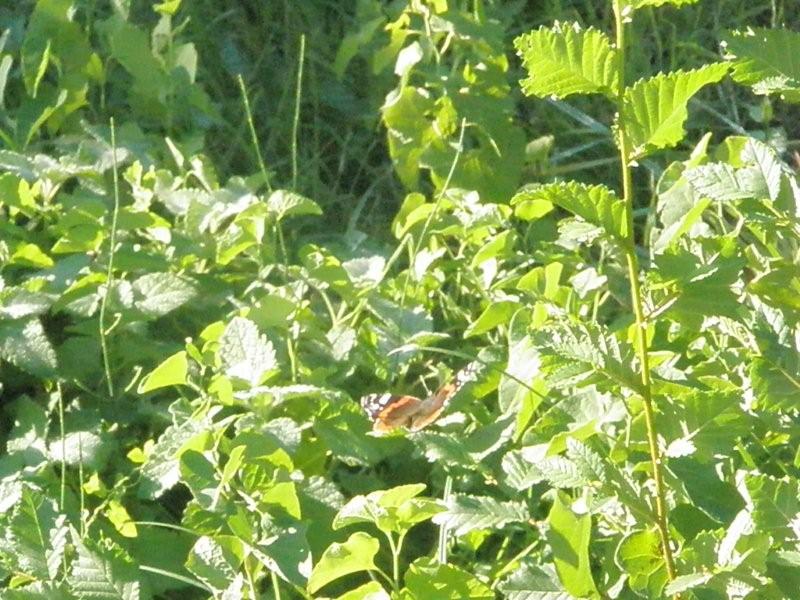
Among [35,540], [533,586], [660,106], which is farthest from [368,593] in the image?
[660,106]

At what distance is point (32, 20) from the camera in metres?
2.46

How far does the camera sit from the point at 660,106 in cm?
114

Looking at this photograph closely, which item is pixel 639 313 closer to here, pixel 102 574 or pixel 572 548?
pixel 572 548

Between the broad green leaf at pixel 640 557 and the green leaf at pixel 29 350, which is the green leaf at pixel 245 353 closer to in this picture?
the green leaf at pixel 29 350

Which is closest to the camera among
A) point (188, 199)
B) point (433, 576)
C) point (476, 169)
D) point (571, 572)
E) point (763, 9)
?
point (571, 572)

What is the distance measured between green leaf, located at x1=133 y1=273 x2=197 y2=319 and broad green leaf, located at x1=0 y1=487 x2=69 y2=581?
473 mm

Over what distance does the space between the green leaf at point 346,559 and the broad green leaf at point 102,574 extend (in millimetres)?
170

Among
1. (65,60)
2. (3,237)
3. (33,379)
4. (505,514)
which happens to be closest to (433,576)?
(505,514)

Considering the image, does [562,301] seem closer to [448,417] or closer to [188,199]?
[448,417]

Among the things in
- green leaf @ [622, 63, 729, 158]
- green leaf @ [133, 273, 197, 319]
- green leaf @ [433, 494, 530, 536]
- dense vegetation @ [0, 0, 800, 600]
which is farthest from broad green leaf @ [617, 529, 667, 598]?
green leaf @ [133, 273, 197, 319]

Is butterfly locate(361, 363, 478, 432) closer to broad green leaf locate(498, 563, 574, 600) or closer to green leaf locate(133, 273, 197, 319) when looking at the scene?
green leaf locate(133, 273, 197, 319)

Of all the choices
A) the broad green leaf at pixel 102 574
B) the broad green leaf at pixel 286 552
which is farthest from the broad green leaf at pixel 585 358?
the broad green leaf at pixel 102 574

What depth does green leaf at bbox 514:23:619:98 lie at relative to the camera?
1130 millimetres

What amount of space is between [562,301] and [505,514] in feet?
1.62
